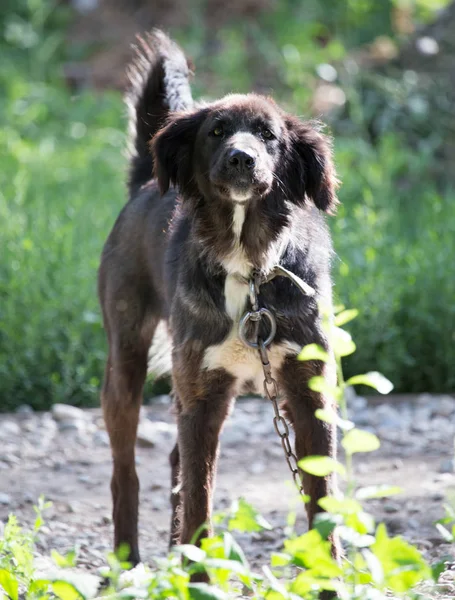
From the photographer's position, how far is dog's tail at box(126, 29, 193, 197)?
464cm

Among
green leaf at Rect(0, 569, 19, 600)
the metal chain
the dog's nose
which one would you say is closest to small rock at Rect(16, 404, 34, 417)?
the metal chain

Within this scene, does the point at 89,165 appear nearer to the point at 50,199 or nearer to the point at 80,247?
the point at 50,199

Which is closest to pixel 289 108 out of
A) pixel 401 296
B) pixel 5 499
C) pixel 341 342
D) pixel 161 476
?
pixel 401 296

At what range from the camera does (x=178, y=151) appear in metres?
3.91

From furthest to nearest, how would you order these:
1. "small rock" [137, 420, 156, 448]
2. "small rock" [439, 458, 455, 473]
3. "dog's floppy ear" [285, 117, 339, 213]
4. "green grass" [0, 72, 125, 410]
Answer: "green grass" [0, 72, 125, 410], "small rock" [137, 420, 156, 448], "small rock" [439, 458, 455, 473], "dog's floppy ear" [285, 117, 339, 213]

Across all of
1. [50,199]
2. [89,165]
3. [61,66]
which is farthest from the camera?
[61,66]

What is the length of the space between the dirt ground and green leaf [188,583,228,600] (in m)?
1.66

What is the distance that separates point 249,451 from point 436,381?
143cm

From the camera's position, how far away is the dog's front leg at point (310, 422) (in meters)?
3.53

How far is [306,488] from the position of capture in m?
3.57

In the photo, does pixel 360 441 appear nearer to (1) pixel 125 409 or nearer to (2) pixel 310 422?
(2) pixel 310 422

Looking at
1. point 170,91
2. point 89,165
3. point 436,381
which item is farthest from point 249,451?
point 89,165

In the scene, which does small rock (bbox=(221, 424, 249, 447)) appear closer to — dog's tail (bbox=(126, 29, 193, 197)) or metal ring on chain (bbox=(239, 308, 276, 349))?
dog's tail (bbox=(126, 29, 193, 197))

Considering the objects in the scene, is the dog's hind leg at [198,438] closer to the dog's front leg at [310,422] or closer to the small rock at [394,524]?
the dog's front leg at [310,422]
